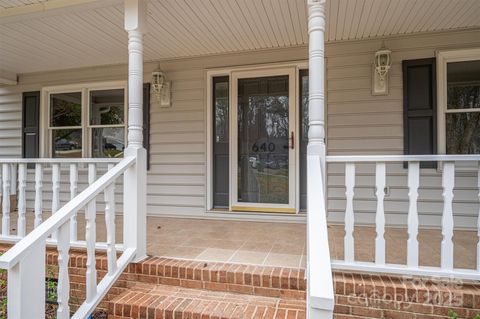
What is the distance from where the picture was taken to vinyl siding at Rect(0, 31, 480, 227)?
3658 millimetres

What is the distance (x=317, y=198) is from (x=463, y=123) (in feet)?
9.40

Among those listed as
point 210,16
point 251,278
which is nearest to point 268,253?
point 251,278

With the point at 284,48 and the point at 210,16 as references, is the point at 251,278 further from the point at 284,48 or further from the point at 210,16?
the point at 284,48

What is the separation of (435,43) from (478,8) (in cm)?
57

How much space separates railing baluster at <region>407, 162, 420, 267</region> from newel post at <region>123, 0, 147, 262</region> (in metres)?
2.03

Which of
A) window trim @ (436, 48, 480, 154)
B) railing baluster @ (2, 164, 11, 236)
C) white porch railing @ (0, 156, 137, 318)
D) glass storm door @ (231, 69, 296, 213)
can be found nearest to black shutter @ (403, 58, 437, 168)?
window trim @ (436, 48, 480, 154)

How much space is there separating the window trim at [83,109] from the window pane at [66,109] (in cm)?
7

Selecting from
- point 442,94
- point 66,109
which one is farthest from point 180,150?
point 442,94

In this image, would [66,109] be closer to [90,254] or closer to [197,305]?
[90,254]

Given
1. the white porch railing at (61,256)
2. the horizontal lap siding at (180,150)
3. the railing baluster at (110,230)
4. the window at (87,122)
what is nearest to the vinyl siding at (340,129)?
the horizontal lap siding at (180,150)

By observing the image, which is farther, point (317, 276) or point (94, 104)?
point (94, 104)

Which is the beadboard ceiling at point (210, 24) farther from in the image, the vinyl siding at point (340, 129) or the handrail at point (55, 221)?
the handrail at point (55, 221)

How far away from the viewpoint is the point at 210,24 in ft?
11.3

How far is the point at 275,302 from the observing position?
2115mm
